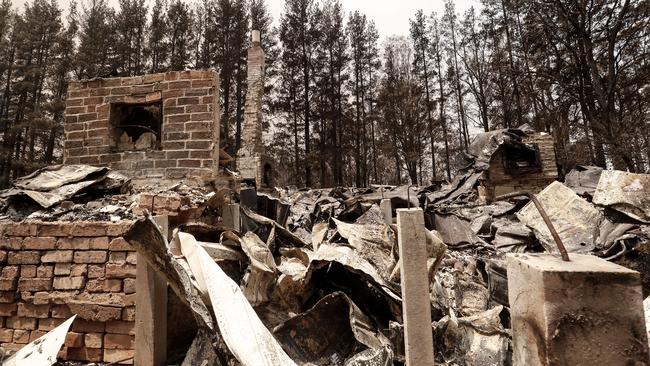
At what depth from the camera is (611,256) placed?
12.0 feet

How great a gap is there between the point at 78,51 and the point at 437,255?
2264 centimetres

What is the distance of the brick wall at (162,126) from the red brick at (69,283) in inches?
63.5

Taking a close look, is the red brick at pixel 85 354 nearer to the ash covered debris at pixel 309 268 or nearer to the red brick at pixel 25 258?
the ash covered debris at pixel 309 268

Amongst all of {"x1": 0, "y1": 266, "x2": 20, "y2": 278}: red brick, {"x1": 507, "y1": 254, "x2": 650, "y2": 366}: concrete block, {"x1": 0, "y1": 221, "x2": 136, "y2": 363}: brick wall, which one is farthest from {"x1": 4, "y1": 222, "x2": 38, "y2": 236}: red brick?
{"x1": 507, "y1": 254, "x2": 650, "y2": 366}: concrete block

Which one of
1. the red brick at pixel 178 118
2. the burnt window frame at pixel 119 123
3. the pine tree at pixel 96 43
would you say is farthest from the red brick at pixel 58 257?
the pine tree at pixel 96 43

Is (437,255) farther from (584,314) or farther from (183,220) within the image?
(183,220)

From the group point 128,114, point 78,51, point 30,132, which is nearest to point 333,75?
point 78,51

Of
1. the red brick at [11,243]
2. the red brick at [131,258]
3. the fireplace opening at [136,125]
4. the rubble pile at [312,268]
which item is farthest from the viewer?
the fireplace opening at [136,125]

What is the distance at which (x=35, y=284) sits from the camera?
2322 millimetres

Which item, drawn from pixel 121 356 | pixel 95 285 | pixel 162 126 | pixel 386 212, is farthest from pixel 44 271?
pixel 386 212

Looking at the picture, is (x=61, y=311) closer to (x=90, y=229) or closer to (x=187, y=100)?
(x=90, y=229)

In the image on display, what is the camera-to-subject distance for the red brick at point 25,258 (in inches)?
92.6

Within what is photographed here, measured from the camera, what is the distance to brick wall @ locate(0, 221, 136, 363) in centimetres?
222

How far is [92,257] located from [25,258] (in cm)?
55
